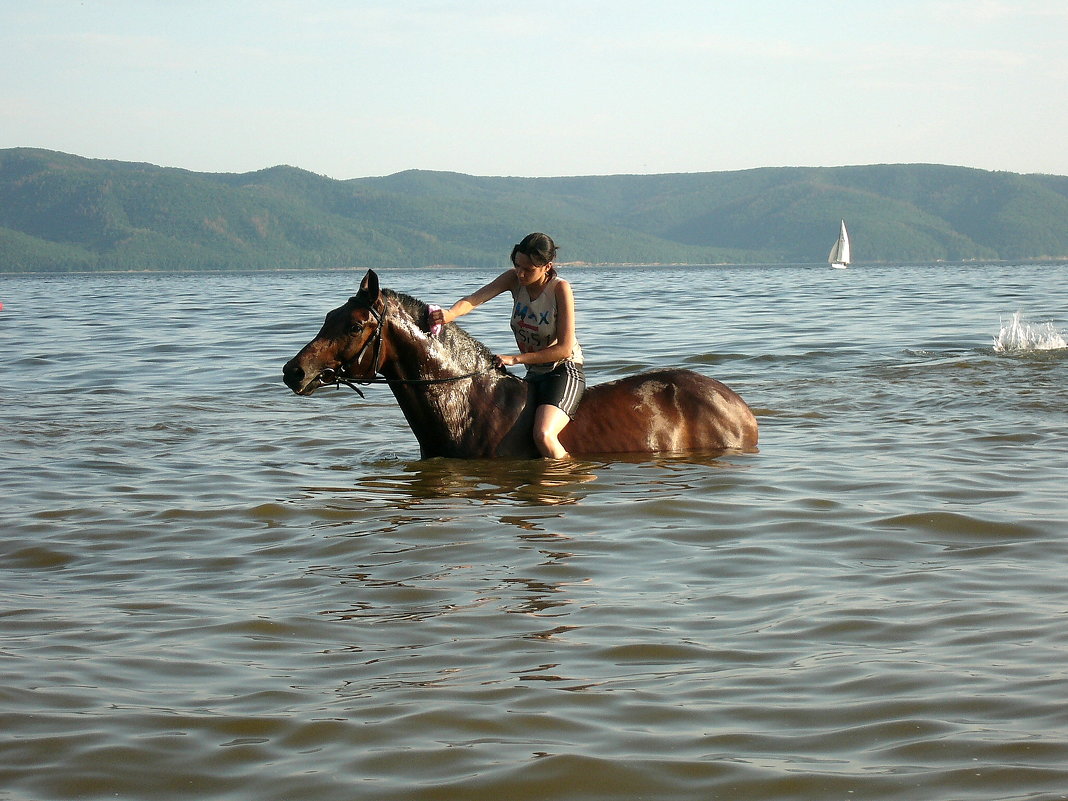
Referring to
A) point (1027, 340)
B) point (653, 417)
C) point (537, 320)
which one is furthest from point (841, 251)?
point (537, 320)

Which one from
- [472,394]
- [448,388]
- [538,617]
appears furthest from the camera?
[472,394]

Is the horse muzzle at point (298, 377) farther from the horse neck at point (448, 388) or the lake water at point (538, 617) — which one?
the lake water at point (538, 617)

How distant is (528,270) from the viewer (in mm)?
9094

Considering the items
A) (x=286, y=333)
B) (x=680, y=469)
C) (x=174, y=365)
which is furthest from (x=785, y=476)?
(x=286, y=333)

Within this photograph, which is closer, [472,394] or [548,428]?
[548,428]

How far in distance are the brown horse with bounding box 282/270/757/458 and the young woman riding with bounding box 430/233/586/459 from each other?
0.66 ft

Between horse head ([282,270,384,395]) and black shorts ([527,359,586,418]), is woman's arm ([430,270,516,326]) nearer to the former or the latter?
horse head ([282,270,384,395])

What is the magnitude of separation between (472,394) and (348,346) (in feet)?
3.70

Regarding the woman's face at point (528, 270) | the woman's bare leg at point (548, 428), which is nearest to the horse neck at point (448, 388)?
the woman's bare leg at point (548, 428)

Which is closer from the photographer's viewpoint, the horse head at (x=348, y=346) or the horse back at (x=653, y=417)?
the horse head at (x=348, y=346)

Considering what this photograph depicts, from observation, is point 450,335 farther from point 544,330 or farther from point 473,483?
point 473,483

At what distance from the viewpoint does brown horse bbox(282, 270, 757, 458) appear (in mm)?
9039

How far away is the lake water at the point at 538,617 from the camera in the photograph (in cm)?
418

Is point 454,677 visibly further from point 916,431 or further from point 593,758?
point 916,431
